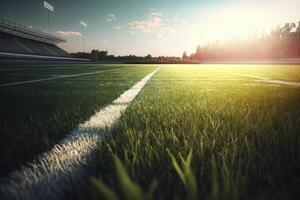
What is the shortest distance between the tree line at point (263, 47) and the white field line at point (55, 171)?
105 metres

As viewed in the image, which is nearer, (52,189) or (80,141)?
(52,189)

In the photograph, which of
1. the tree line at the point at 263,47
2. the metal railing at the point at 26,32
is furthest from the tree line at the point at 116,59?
the tree line at the point at 263,47

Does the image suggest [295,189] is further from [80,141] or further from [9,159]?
[9,159]

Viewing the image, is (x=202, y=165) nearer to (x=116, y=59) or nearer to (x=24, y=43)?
(x=24, y=43)

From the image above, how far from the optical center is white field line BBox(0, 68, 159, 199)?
2.54ft

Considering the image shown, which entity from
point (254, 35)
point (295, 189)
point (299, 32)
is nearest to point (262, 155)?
point (295, 189)

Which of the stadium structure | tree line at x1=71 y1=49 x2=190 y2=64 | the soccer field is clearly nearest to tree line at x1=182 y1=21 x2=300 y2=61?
tree line at x1=71 y1=49 x2=190 y2=64

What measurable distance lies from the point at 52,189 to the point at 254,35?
13242 centimetres

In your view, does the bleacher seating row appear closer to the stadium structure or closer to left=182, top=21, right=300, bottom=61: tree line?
the stadium structure

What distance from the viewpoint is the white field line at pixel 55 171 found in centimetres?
77

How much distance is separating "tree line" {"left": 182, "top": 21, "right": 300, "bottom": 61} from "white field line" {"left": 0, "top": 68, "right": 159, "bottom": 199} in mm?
105223

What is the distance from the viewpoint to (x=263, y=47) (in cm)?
11006

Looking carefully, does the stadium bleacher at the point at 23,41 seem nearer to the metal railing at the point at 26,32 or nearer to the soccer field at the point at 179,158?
the metal railing at the point at 26,32

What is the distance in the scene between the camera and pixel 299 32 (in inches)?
3642
